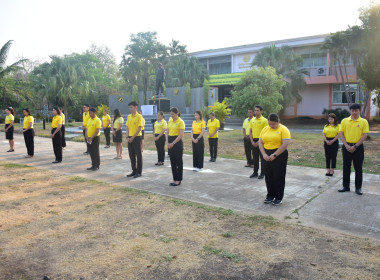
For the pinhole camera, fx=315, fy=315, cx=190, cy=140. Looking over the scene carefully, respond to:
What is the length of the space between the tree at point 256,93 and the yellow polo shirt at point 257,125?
955 cm

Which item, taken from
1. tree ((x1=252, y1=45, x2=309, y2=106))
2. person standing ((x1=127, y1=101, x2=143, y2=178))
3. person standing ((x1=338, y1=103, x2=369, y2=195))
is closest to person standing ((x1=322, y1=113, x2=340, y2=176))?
person standing ((x1=338, y1=103, x2=369, y2=195))

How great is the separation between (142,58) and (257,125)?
3851cm

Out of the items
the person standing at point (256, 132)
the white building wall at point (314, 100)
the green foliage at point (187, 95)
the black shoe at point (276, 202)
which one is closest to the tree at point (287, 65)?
the white building wall at point (314, 100)

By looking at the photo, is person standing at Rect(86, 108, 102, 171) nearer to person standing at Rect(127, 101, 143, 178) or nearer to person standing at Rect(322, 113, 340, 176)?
person standing at Rect(127, 101, 143, 178)

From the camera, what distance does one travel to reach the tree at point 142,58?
42.5 metres

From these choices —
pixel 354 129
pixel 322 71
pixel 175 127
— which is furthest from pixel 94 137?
pixel 322 71

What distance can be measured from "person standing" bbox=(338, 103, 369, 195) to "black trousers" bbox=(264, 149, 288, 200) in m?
1.56

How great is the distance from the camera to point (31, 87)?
1130 inches

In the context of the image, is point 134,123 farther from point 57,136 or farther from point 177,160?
point 57,136

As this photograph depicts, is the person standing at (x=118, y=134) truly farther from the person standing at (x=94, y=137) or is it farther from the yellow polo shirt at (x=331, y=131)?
the yellow polo shirt at (x=331, y=131)

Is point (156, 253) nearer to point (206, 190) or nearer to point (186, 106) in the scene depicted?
point (206, 190)

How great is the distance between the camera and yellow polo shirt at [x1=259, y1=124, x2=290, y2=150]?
16.6 ft

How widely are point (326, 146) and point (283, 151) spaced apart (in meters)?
3.18

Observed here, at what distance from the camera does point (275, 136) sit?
5.08 m
